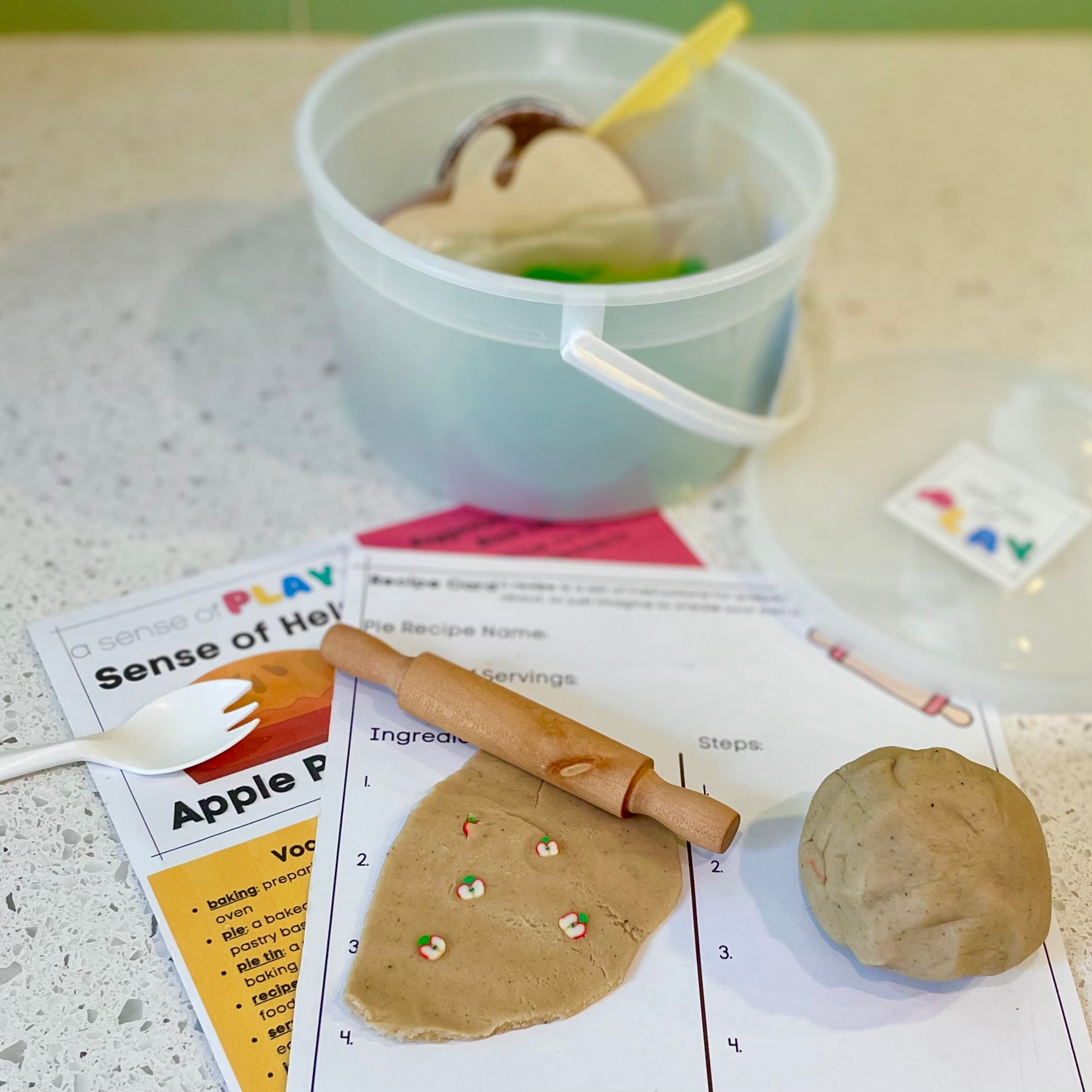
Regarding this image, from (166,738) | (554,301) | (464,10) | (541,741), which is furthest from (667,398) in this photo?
(464,10)

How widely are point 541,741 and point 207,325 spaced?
401mm

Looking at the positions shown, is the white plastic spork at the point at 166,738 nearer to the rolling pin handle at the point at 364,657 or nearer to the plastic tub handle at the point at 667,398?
the rolling pin handle at the point at 364,657

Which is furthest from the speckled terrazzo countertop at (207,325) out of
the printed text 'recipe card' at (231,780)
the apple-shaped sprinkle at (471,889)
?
the apple-shaped sprinkle at (471,889)

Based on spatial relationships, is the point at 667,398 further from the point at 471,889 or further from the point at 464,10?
the point at 464,10

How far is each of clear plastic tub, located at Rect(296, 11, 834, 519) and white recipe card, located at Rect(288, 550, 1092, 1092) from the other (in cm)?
7

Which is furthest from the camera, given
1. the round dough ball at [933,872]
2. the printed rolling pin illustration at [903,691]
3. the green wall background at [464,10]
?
the green wall background at [464,10]

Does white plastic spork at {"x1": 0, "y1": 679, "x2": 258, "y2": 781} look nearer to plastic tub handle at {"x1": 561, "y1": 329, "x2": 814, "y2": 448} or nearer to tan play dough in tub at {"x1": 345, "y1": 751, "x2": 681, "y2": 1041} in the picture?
tan play dough in tub at {"x1": 345, "y1": 751, "x2": 681, "y2": 1041}

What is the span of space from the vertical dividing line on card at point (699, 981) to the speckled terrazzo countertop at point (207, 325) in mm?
165

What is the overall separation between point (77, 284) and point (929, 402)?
22.3 inches

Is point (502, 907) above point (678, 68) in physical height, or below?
below

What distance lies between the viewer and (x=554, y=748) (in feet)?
1.62

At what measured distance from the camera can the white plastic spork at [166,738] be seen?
50cm

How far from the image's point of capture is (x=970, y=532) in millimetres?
643

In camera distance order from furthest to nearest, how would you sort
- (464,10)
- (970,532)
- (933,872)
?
1. (464,10)
2. (970,532)
3. (933,872)
